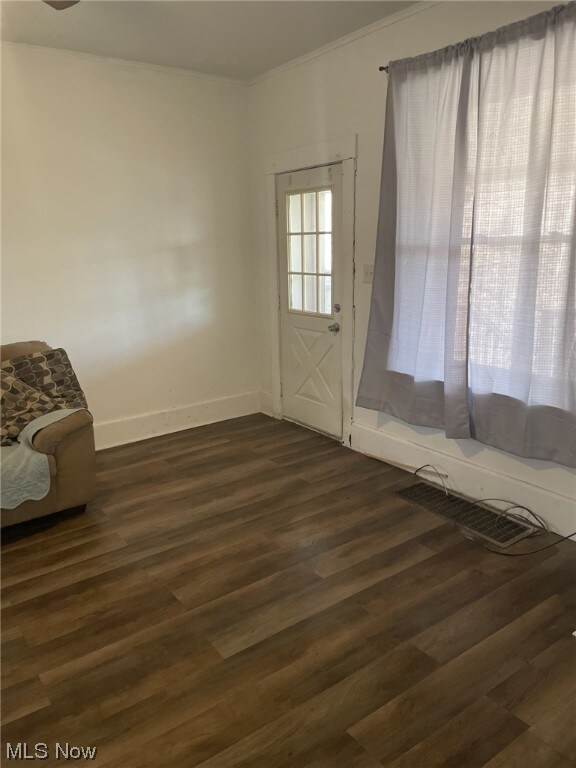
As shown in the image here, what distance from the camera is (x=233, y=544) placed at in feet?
9.65

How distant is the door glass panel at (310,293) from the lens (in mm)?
4395

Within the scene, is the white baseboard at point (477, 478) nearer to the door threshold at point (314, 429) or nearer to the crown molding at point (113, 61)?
the door threshold at point (314, 429)

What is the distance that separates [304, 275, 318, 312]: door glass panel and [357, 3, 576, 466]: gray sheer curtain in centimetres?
86

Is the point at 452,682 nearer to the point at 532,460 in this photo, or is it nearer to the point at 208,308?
the point at 532,460

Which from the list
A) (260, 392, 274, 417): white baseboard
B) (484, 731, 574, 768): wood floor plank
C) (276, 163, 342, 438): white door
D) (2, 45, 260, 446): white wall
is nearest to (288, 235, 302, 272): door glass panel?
(276, 163, 342, 438): white door

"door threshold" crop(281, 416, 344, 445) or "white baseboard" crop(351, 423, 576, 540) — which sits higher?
"white baseboard" crop(351, 423, 576, 540)

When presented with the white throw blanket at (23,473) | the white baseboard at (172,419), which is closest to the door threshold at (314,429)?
the white baseboard at (172,419)

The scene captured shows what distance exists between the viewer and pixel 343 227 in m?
3.98

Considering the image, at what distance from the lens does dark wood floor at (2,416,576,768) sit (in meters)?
1.80

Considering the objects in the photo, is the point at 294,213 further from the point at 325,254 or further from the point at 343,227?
the point at 343,227

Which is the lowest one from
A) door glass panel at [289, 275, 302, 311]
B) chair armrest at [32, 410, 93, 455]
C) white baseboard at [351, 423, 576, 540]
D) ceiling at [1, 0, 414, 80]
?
white baseboard at [351, 423, 576, 540]

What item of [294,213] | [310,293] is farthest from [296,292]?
[294,213]

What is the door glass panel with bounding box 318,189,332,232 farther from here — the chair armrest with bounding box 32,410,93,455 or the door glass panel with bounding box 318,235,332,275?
the chair armrest with bounding box 32,410,93,455

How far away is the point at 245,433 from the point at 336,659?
2643mm
